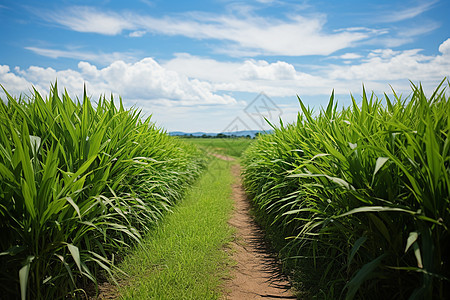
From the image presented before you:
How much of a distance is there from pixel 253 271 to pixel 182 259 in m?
0.65

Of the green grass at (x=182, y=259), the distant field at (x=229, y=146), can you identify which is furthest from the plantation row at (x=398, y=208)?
the distant field at (x=229, y=146)

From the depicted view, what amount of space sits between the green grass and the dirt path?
0.12 meters

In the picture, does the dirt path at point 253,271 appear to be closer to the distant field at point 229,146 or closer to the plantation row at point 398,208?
the plantation row at point 398,208

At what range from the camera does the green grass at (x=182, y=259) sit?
225 centimetres

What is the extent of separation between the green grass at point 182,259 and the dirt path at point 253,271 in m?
0.12

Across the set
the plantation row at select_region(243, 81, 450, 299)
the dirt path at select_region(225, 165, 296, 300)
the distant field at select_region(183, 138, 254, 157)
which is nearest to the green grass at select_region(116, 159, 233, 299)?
the dirt path at select_region(225, 165, 296, 300)

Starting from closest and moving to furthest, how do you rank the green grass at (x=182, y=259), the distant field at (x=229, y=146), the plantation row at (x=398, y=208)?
the plantation row at (x=398, y=208) → the green grass at (x=182, y=259) → the distant field at (x=229, y=146)

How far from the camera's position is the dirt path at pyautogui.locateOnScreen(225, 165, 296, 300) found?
235 cm

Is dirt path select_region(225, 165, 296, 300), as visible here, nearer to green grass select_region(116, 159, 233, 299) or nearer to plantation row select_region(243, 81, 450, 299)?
green grass select_region(116, 159, 233, 299)

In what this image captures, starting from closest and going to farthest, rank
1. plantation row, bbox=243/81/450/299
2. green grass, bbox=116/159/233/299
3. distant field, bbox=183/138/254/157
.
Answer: plantation row, bbox=243/81/450/299
green grass, bbox=116/159/233/299
distant field, bbox=183/138/254/157

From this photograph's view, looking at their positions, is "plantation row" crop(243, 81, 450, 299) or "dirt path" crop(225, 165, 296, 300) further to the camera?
"dirt path" crop(225, 165, 296, 300)

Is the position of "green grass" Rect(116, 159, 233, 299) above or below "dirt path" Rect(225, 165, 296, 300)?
above

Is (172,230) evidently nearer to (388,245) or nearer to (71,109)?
(71,109)

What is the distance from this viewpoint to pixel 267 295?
2324 millimetres
